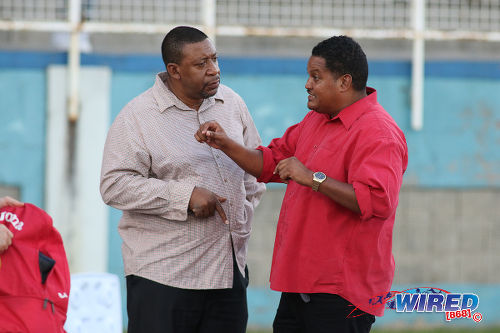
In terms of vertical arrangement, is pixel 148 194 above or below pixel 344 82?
below

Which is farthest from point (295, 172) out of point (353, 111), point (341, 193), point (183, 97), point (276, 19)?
point (276, 19)

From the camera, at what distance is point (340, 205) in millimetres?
3225

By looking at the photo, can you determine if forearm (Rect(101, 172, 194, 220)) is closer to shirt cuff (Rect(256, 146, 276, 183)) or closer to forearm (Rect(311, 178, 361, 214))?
shirt cuff (Rect(256, 146, 276, 183))

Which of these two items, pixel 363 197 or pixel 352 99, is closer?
pixel 363 197

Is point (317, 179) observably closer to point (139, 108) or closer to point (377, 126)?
point (377, 126)

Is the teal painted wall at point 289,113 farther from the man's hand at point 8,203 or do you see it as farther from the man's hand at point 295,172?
the man's hand at point 295,172

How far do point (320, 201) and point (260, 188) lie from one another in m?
0.81

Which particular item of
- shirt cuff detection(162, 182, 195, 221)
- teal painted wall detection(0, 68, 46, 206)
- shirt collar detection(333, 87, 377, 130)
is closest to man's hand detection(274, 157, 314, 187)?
shirt collar detection(333, 87, 377, 130)

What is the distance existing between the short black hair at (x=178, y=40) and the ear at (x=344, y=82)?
2.36 feet

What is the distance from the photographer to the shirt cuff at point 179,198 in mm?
3508

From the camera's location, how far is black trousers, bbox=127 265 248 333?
11.7 feet

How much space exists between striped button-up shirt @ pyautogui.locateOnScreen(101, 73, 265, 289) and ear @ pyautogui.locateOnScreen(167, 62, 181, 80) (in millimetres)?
78

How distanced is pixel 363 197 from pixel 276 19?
390 cm

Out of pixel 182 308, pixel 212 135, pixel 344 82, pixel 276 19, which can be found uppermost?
pixel 276 19
